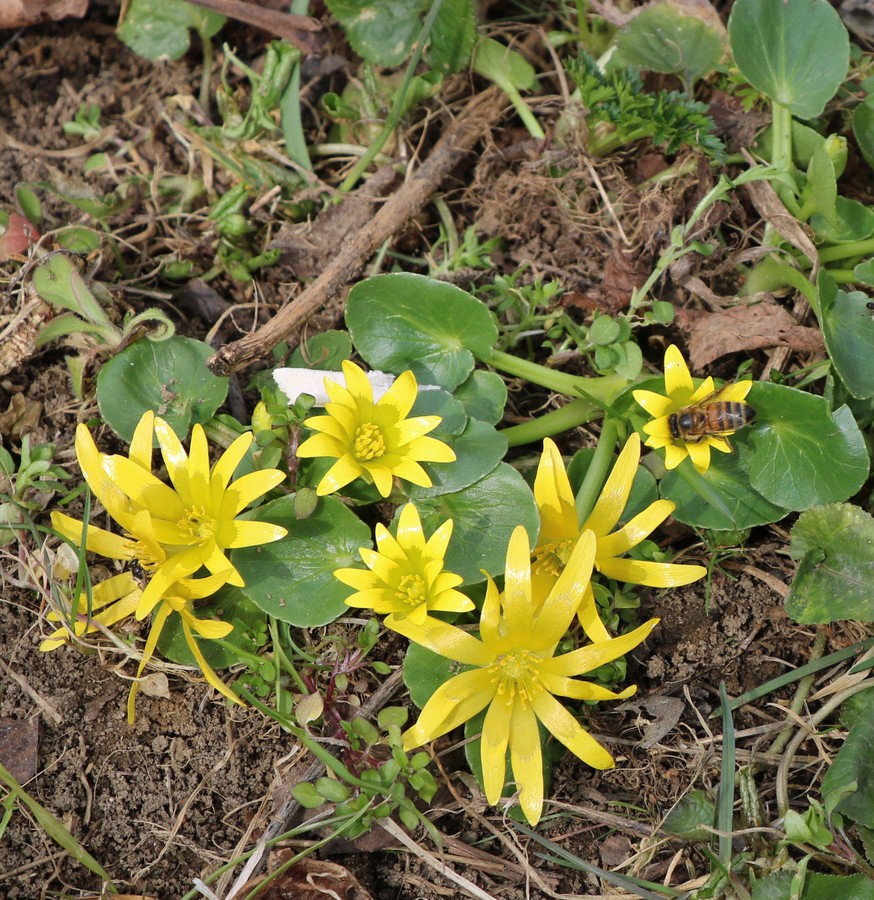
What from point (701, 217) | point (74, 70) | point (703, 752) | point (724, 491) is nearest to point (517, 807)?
point (703, 752)

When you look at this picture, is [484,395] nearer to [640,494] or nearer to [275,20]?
[640,494]

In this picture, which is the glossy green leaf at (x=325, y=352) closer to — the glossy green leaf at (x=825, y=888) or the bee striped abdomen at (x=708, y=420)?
the bee striped abdomen at (x=708, y=420)

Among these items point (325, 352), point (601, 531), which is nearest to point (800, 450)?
point (601, 531)

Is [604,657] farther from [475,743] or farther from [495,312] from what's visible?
[495,312]

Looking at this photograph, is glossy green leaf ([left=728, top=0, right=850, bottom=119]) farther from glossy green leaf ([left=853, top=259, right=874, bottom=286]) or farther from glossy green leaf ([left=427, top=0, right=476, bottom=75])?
glossy green leaf ([left=427, top=0, right=476, bottom=75])

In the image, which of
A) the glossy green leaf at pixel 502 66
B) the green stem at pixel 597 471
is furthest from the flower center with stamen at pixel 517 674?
the glossy green leaf at pixel 502 66

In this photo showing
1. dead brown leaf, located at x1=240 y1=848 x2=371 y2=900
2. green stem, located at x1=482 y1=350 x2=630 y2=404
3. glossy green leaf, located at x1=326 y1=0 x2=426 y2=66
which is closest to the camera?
dead brown leaf, located at x1=240 y1=848 x2=371 y2=900

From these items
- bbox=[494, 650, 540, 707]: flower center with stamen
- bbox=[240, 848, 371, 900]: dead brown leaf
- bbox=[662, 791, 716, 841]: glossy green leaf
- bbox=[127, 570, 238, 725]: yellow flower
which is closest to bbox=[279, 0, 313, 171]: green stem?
bbox=[127, 570, 238, 725]: yellow flower
